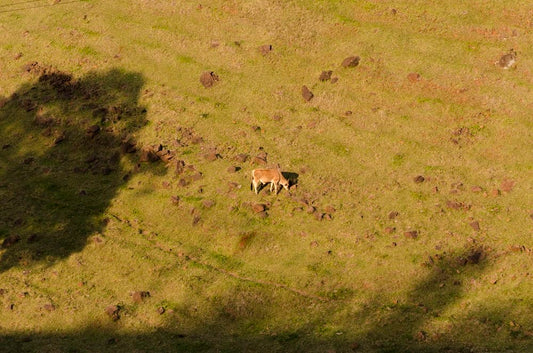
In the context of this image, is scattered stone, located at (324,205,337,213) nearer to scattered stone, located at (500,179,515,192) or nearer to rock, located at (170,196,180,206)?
rock, located at (170,196,180,206)

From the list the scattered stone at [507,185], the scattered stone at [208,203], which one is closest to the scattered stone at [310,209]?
the scattered stone at [208,203]

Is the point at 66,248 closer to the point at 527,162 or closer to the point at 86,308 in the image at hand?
the point at 86,308

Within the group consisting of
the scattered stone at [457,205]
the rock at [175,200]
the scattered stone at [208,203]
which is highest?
the scattered stone at [457,205]

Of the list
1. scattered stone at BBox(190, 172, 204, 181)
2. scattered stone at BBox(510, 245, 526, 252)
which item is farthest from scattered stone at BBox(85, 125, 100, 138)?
scattered stone at BBox(510, 245, 526, 252)

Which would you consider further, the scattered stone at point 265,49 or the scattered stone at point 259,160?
the scattered stone at point 265,49

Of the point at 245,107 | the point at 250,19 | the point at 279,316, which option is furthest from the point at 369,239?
the point at 250,19

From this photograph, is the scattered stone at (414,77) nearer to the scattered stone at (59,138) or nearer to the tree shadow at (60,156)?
the tree shadow at (60,156)

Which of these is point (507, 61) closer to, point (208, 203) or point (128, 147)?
point (208, 203)

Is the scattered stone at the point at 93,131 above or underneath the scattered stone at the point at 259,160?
underneath
